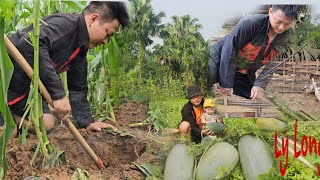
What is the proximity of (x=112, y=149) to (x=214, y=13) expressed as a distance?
3.21 feet

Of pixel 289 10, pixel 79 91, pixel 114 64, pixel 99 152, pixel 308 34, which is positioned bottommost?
pixel 99 152

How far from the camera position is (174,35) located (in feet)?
7.86

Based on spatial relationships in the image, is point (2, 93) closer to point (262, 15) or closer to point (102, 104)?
point (102, 104)

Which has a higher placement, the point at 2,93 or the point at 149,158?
the point at 2,93

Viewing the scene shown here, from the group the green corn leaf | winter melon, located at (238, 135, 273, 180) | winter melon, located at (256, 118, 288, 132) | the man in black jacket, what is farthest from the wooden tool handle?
winter melon, located at (256, 118, 288, 132)

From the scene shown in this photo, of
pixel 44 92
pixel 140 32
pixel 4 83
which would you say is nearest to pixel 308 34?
pixel 140 32

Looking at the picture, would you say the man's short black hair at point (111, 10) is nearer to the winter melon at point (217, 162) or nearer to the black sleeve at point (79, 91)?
the black sleeve at point (79, 91)

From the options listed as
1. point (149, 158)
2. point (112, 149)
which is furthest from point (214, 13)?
point (112, 149)

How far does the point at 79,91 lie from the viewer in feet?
8.77

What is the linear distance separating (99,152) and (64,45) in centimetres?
65

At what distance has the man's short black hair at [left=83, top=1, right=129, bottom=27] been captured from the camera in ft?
8.16

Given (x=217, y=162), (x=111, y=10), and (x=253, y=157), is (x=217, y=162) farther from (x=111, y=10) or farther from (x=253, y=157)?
(x=111, y=10)

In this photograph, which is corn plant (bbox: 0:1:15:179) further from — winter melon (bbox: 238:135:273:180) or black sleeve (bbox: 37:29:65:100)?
winter melon (bbox: 238:135:273:180)

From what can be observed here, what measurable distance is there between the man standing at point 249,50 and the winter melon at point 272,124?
11 cm
